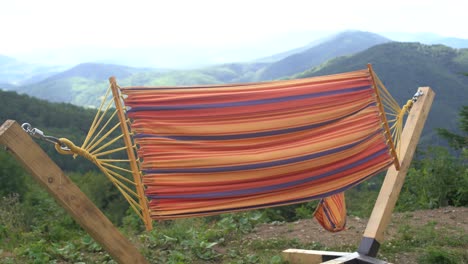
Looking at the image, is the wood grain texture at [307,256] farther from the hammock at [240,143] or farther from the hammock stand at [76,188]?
the hammock stand at [76,188]

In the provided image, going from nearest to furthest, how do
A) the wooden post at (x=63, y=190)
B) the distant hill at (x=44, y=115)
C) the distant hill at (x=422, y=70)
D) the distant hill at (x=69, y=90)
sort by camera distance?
the wooden post at (x=63, y=190) < the distant hill at (x=44, y=115) < the distant hill at (x=422, y=70) < the distant hill at (x=69, y=90)

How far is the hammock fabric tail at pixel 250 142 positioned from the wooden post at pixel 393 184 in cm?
55

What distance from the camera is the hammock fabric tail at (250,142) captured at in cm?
219

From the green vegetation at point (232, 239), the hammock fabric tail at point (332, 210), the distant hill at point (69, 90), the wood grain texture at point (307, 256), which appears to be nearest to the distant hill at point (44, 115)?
the green vegetation at point (232, 239)

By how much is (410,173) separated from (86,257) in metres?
5.30

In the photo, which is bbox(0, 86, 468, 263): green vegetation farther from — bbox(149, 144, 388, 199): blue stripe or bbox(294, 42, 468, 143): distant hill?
bbox(294, 42, 468, 143): distant hill

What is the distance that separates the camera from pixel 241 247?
4289mm

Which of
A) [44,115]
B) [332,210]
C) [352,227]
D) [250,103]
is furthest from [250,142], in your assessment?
[44,115]

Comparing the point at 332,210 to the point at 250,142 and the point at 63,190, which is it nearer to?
the point at 250,142

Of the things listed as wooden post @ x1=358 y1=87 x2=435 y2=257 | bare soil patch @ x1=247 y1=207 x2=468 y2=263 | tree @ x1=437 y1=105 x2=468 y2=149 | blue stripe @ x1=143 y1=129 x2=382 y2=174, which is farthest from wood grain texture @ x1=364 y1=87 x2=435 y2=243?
tree @ x1=437 y1=105 x2=468 y2=149

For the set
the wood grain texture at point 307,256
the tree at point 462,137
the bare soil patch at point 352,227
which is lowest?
the tree at point 462,137

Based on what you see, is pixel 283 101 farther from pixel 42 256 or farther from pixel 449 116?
pixel 449 116

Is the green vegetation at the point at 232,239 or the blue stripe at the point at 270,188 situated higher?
the blue stripe at the point at 270,188

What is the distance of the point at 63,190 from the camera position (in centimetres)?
195
